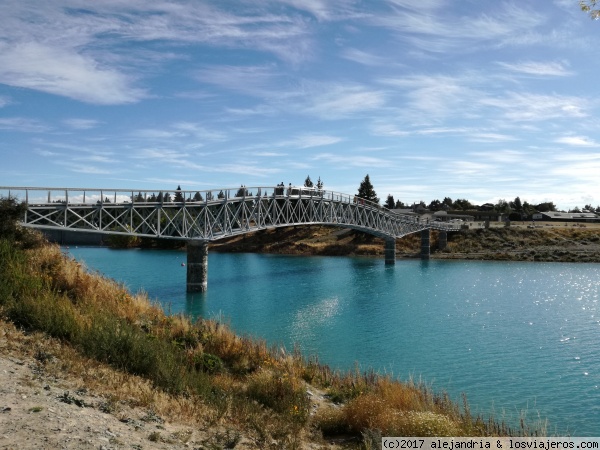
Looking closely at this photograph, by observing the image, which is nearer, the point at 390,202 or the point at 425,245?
the point at 425,245

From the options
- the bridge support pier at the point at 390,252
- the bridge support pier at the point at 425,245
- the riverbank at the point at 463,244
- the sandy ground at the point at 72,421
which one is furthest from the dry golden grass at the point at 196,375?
the bridge support pier at the point at 425,245

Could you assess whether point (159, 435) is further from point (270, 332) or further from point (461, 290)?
point (461, 290)

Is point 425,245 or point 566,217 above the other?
point 566,217

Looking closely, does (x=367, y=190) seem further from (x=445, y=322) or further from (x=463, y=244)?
(x=445, y=322)

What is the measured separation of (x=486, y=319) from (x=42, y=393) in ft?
112

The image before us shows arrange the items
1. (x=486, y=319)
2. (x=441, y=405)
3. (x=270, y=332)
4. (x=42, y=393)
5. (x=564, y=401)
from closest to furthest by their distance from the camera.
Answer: (x=42, y=393) → (x=441, y=405) → (x=564, y=401) → (x=270, y=332) → (x=486, y=319)

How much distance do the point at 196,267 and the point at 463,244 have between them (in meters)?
71.9

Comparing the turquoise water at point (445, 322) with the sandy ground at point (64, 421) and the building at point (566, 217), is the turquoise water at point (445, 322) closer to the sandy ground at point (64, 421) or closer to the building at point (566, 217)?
the sandy ground at point (64, 421)

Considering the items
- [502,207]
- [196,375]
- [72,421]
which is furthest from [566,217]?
[72,421]

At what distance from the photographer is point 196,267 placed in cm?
5112

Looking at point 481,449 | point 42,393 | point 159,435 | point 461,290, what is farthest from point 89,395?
point 461,290

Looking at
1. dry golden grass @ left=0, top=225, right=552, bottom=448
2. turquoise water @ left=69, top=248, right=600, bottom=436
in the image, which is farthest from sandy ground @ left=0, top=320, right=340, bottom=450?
turquoise water @ left=69, top=248, right=600, bottom=436

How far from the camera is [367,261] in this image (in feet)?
313

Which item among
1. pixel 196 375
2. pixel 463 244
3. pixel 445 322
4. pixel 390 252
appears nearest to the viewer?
pixel 196 375
